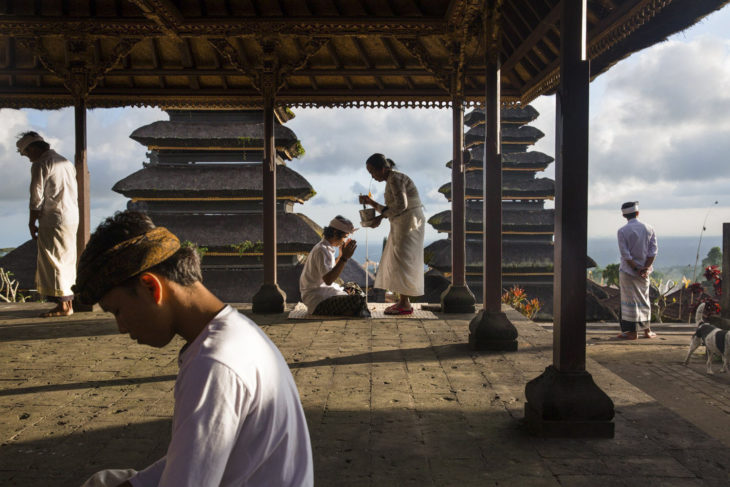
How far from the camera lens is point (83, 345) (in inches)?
249

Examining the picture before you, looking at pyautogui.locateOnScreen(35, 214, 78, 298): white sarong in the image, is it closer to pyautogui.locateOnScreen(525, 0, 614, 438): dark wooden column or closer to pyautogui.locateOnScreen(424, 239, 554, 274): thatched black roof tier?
pyautogui.locateOnScreen(525, 0, 614, 438): dark wooden column

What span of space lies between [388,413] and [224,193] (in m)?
17.6

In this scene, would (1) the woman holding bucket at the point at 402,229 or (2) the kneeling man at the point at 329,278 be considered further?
(1) the woman holding bucket at the point at 402,229

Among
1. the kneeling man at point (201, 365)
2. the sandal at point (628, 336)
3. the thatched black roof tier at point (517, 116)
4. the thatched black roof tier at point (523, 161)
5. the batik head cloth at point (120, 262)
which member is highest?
the thatched black roof tier at point (517, 116)

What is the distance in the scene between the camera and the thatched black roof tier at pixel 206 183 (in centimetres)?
2050

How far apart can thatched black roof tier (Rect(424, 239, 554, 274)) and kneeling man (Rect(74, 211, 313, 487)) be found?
2035 centimetres

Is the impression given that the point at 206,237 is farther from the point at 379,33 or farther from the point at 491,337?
the point at 491,337

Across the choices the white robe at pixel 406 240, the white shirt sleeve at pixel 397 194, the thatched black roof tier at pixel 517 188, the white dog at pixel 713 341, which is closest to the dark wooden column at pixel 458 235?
the white robe at pixel 406 240

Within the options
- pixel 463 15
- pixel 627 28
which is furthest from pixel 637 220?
pixel 463 15

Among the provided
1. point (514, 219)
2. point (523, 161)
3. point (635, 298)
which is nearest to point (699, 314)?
point (635, 298)

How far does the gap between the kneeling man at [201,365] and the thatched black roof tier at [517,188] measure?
22238mm

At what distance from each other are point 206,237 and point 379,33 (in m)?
13.5

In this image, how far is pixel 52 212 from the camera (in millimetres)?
7949

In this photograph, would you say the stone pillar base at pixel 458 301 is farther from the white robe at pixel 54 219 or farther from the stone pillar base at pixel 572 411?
the white robe at pixel 54 219
